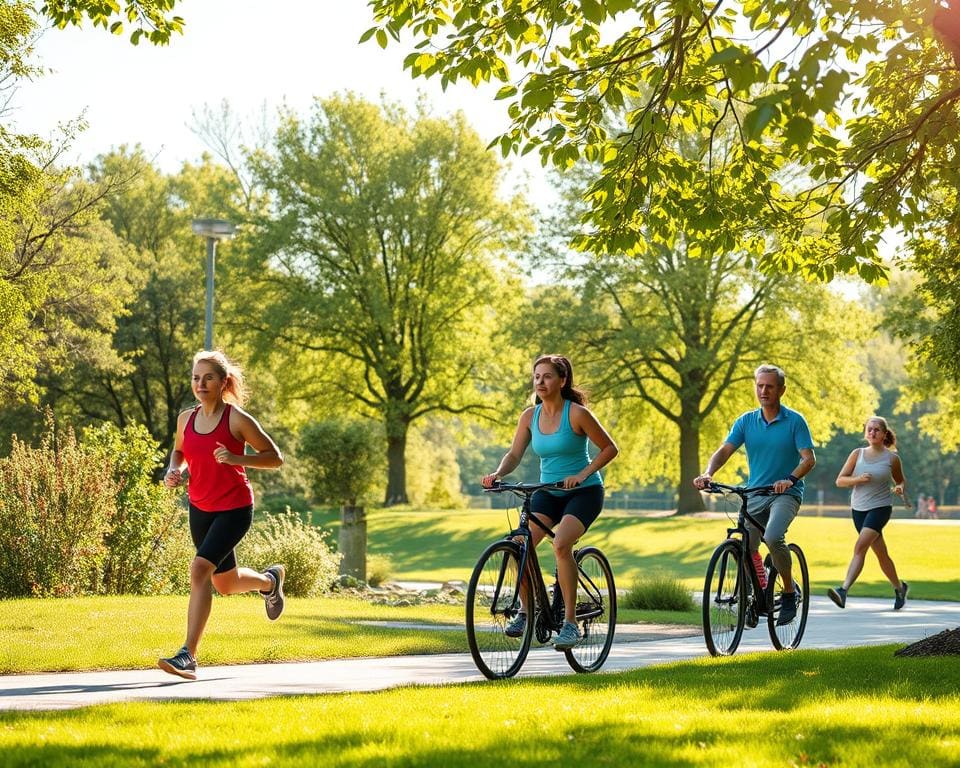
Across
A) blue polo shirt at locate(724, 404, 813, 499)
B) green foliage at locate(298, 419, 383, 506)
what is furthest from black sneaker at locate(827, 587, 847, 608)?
green foliage at locate(298, 419, 383, 506)

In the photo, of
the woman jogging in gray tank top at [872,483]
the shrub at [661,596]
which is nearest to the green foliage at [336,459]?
the shrub at [661,596]

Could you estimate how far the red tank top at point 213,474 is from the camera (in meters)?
8.34

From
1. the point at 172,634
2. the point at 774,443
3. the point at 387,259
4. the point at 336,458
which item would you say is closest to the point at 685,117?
the point at 774,443

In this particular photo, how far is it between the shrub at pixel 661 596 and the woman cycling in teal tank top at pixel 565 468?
9.47 metres

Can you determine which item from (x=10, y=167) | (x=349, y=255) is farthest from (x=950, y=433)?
(x=10, y=167)

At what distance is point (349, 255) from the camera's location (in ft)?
160

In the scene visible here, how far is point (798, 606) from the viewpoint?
36.1ft

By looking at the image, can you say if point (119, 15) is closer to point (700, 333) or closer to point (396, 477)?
point (700, 333)

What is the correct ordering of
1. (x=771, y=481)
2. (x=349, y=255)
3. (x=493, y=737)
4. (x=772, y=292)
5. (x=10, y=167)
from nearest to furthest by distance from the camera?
(x=493, y=737)
(x=771, y=481)
(x=10, y=167)
(x=772, y=292)
(x=349, y=255)

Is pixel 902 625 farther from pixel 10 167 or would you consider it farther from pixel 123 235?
pixel 123 235

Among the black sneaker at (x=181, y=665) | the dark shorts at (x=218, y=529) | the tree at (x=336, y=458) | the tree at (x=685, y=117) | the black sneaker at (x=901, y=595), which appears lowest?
the black sneaker at (x=901, y=595)

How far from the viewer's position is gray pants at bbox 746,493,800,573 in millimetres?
10328

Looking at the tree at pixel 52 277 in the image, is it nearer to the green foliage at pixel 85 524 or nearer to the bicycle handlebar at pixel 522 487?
the green foliage at pixel 85 524

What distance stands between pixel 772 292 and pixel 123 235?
99.7ft
